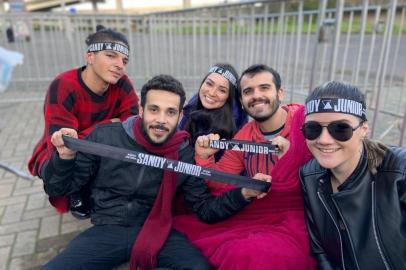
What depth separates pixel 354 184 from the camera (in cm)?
196

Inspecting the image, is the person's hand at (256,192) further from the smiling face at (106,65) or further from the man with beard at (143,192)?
the smiling face at (106,65)

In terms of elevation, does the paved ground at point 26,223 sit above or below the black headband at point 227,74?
below

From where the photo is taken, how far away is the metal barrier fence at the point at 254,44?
454cm

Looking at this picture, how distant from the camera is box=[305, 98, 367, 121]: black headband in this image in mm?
1961

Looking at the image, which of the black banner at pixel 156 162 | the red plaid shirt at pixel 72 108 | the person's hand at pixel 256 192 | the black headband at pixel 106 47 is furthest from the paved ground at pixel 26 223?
the person's hand at pixel 256 192

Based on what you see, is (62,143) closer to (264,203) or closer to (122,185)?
(122,185)

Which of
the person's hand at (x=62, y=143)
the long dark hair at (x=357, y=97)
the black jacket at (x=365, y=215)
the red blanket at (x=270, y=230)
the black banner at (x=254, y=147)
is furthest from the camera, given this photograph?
the black banner at (x=254, y=147)

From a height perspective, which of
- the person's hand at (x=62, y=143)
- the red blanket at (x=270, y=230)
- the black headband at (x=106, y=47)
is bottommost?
the red blanket at (x=270, y=230)

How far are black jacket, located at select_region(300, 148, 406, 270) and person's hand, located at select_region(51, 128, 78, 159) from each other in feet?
4.94

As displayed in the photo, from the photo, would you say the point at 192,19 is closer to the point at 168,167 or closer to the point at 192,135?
the point at 192,135

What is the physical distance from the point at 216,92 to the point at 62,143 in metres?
1.49

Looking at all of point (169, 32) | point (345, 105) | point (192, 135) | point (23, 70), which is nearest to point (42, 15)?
point (23, 70)

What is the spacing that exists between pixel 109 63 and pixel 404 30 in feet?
14.3

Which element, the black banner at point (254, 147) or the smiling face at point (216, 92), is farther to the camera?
the smiling face at point (216, 92)
